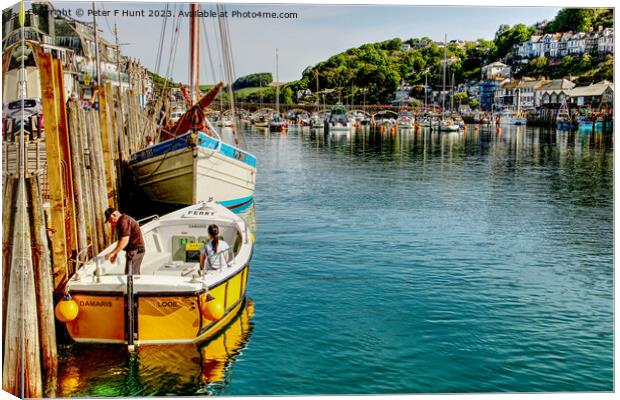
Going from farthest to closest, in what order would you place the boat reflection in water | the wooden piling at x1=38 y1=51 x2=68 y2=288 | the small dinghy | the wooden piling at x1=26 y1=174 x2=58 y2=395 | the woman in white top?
the woman in white top
the wooden piling at x1=38 y1=51 x2=68 y2=288
the small dinghy
the boat reflection in water
the wooden piling at x1=26 y1=174 x2=58 y2=395

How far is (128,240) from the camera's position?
1197cm

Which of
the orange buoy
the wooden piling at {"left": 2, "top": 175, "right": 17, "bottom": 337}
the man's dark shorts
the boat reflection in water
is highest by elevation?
the wooden piling at {"left": 2, "top": 175, "right": 17, "bottom": 337}

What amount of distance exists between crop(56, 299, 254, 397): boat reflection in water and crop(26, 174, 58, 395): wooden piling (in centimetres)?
25

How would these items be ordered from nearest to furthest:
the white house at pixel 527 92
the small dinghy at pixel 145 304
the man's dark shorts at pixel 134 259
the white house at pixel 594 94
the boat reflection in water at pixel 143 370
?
the boat reflection in water at pixel 143 370, the small dinghy at pixel 145 304, the man's dark shorts at pixel 134 259, the white house at pixel 594 94, the white house at pixel 527 92

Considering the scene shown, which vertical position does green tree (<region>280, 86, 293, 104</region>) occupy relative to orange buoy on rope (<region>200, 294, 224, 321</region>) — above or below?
above

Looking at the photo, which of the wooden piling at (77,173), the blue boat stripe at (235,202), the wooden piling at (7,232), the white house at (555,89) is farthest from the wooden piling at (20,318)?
the white house at (555,89)

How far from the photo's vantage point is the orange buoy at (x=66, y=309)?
35.7 feet

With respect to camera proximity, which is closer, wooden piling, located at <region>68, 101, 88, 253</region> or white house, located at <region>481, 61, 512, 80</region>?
wooden piling, located at <region>68, 101, 88, 253</region>

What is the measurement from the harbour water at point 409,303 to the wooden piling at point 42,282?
0.28 meters

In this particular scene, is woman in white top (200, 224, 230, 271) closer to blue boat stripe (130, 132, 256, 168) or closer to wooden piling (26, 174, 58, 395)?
wooden piling (26, 174, 58, 395)

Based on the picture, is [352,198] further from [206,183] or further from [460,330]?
[460,330]

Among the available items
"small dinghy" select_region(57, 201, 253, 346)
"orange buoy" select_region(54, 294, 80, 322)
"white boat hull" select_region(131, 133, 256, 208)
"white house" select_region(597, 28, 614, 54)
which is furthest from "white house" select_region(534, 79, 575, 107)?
"orange buoy" select_region(54, 294, 80, 322)

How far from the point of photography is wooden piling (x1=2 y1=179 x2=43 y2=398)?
966 centimetres

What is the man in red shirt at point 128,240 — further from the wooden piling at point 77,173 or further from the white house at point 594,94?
the white house at point 594,94
